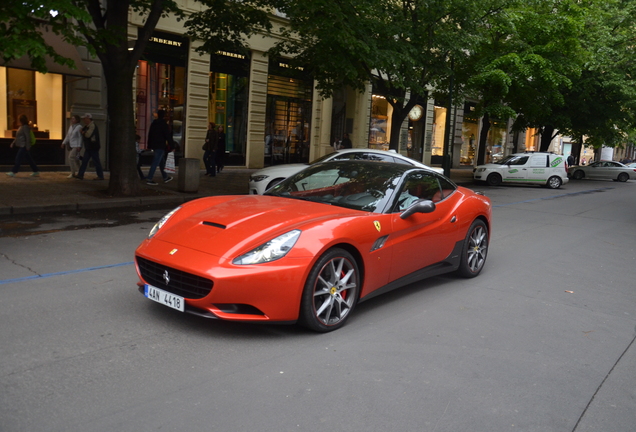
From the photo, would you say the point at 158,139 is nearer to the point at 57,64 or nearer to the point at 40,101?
the point at 57,64

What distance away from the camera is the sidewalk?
11.0 m

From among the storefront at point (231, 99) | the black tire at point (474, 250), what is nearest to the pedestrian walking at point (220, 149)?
the storefront at point (231, 99)

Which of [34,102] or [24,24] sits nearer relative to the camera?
[24,24]

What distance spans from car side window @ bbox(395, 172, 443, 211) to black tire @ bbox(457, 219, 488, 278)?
72 centimetres

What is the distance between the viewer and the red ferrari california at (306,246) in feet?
14.2

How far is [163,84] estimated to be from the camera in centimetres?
2072

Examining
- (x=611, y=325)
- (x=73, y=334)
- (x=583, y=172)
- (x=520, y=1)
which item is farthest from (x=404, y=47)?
(x=583, y=172)

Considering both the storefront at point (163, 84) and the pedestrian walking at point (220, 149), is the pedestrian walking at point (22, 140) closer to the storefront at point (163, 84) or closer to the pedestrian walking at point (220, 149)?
the storefront at point (163, 84)

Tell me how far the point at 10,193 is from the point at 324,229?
32.3 feet

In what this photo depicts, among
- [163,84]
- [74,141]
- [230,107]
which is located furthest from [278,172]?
[230,107]

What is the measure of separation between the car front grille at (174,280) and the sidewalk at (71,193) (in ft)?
22.9

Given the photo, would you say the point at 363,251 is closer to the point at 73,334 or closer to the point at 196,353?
the point at 196,353

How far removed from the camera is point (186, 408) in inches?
133

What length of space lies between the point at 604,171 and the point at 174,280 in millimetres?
38369
